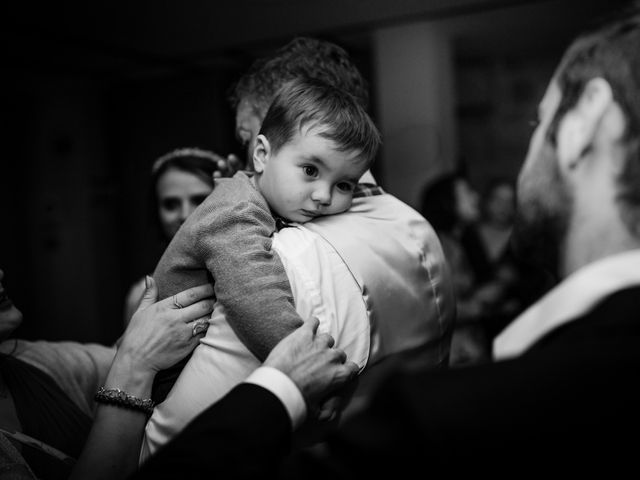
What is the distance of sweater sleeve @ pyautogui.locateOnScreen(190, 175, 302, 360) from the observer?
0.92m

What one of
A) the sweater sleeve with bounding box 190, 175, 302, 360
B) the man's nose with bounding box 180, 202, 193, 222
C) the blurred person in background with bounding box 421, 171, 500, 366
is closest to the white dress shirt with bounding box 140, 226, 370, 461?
the sweater sleeve with bounding box 190, 175, 302, 360

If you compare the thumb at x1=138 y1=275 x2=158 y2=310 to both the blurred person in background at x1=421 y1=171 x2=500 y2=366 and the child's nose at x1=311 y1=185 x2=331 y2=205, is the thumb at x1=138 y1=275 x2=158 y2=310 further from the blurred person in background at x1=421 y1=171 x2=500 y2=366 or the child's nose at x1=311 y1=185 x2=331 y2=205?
the blurred person in background at x1=421 y1=171 x2=500 y2=366

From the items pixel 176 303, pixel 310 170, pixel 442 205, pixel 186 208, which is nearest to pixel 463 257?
pixel 442 205

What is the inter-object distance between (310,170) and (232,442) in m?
0.59

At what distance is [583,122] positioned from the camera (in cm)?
75

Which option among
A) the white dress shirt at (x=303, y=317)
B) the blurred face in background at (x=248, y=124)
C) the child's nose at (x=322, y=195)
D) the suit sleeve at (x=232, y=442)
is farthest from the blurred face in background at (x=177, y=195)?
the suit sleeve at (x=232, y=442)

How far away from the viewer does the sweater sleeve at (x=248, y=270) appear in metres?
0.92

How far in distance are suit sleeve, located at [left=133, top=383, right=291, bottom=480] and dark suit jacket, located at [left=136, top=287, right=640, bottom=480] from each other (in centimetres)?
12

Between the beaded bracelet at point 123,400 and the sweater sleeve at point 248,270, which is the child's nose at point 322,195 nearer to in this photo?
the sweater sleeve at point 248,270

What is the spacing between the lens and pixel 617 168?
28.7 inches

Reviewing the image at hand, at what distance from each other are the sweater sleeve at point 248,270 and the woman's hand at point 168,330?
133 millimetres

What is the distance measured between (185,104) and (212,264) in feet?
16.3

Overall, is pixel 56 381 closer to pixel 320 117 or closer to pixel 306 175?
pixel 306 175

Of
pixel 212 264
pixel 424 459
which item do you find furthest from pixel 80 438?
pixel 424 459
